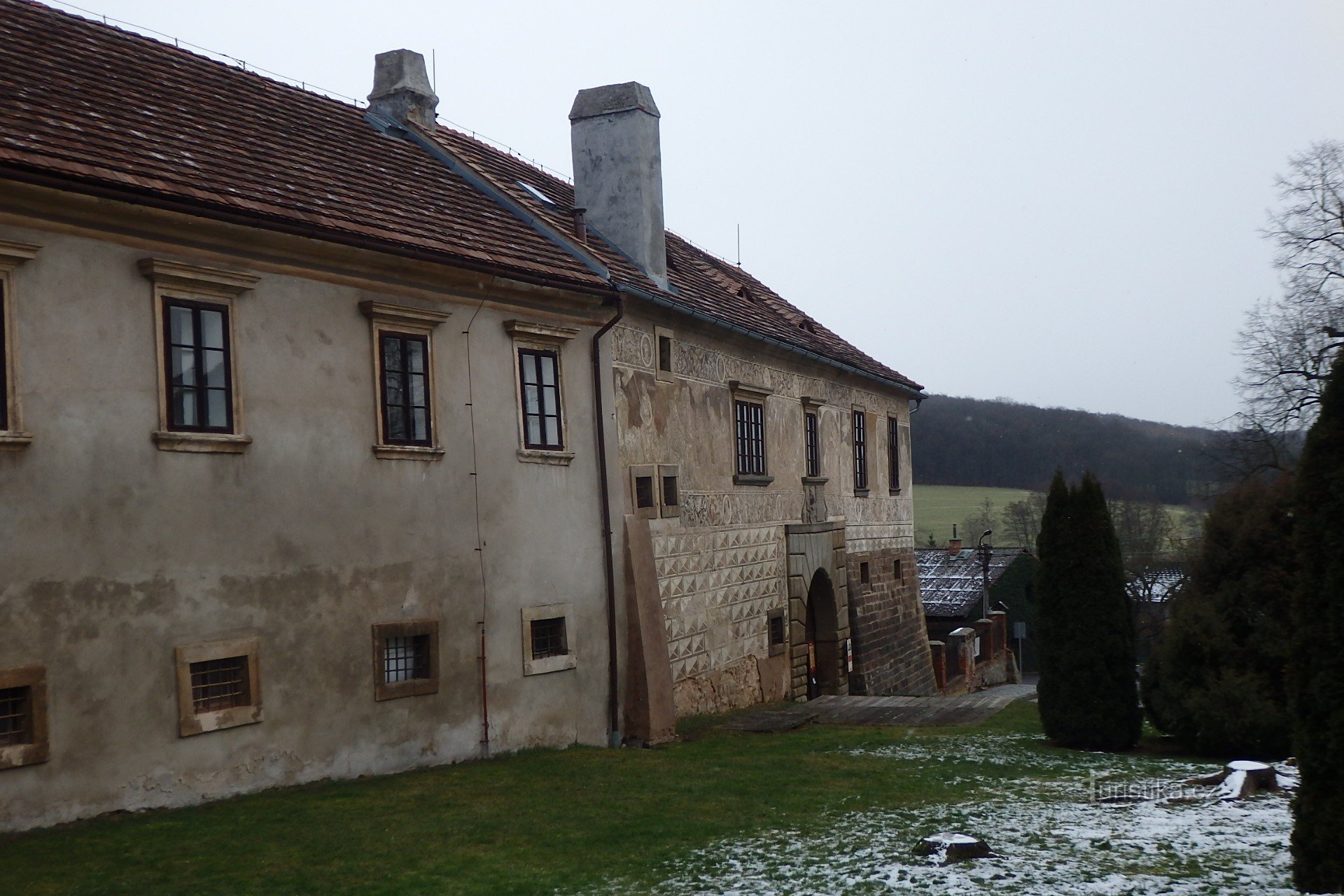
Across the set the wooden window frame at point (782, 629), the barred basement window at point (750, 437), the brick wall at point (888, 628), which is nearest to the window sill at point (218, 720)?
the barred basement window at point (750, 437)

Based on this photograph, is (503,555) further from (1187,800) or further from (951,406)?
(951,406)

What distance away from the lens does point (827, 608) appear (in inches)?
1007

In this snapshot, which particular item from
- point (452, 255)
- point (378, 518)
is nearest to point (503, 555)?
point (378, 518)

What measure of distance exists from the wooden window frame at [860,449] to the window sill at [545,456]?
12.4m

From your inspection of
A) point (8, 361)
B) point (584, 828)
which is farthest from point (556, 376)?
point (8, 361)

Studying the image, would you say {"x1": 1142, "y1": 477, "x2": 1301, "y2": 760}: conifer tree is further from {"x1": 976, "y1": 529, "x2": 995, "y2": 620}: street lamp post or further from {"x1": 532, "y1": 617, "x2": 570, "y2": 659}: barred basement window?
{"x1": 976, "y1": 529, "x2": 995, "y2": 620}: street lamp post

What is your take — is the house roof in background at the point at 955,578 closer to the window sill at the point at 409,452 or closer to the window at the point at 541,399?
the window at the point at 541,399

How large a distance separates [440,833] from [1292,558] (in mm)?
9186

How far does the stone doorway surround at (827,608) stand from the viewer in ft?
76.3

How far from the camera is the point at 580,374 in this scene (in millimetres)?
16391

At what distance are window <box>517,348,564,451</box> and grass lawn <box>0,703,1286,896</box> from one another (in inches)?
149

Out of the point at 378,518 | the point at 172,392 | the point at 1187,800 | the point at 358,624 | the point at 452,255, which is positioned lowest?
the point at 1187,800

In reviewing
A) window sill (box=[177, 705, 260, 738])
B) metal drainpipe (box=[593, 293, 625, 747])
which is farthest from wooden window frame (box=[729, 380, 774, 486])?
window sill (box=[177, 705, 260, 738])

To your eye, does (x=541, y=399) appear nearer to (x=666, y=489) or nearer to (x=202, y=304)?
(x=666, y=489)
